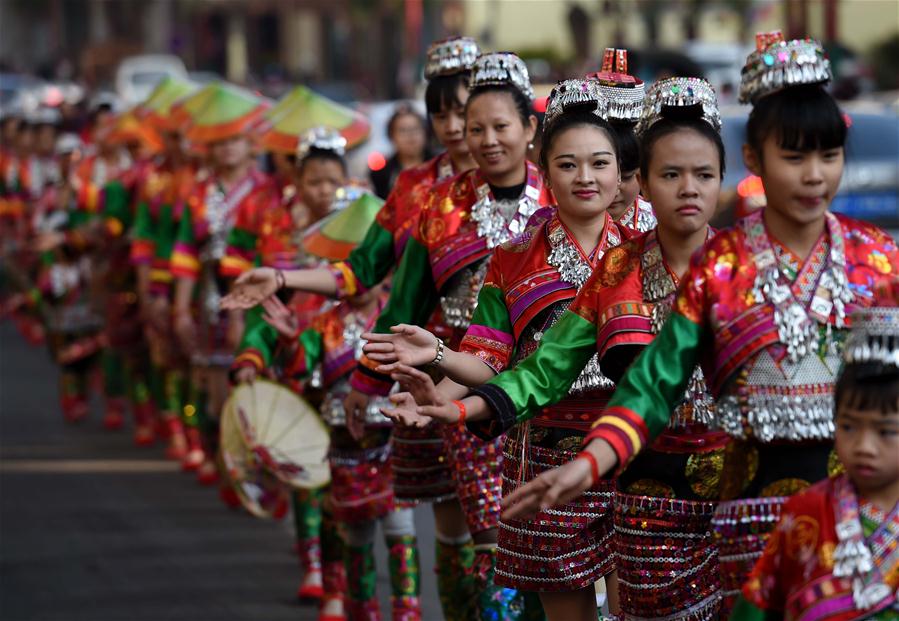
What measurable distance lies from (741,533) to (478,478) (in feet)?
6.47

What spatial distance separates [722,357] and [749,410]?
0.43 feet

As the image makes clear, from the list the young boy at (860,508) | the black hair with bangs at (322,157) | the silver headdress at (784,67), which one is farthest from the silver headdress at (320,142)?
the young boy at (860,508)

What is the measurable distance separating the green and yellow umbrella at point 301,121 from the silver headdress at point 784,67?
4608 millimetres

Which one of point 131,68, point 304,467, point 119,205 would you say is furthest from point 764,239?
point 131,68

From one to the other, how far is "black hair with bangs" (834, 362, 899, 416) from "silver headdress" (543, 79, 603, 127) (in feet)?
5.74

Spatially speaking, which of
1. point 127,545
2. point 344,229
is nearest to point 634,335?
point 344,229

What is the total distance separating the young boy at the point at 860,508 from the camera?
10.8 feet

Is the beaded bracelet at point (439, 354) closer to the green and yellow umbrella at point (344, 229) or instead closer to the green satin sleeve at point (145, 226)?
the green and yellow umbrella at point (344, 229)

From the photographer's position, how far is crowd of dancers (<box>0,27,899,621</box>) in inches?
141

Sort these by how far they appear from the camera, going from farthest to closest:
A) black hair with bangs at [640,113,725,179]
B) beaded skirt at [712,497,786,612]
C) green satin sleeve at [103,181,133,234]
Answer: green satin sleeve at [103,181,133,234]
black hair with bangs at [640,113,725,179]
beaded skirt at [712,497,786,612]

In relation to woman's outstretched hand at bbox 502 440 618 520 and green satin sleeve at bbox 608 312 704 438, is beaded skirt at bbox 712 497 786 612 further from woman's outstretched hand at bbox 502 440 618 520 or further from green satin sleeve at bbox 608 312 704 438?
woman's outstretched hand at bbox 502 440 618 520

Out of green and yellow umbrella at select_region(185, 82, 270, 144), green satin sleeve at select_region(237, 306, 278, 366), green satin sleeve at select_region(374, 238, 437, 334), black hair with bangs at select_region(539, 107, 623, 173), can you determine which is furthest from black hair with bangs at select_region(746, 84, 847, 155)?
green and yellow umbrella at select_region(185, 82, 270, 144)

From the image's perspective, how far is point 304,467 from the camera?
6980mm

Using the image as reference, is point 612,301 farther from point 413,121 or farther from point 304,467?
point 413,121
